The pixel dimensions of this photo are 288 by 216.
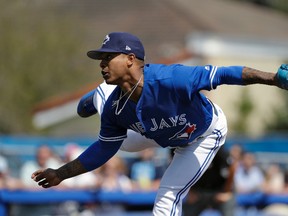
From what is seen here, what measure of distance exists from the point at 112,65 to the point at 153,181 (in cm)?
694

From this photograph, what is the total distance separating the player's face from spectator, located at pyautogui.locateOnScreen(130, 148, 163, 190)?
6567 mm

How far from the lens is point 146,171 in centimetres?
1424

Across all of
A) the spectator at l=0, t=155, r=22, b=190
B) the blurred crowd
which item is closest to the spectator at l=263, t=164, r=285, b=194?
the blurred crowd

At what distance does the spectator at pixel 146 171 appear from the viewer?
550 inches

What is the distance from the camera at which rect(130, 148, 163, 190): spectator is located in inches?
550

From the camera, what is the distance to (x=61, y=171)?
8.00 metres

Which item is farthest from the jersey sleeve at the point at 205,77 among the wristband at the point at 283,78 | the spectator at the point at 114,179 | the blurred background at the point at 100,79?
the spectator at the point at 114,179

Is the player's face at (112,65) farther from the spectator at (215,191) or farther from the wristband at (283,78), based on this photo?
the spectator at (215,191)

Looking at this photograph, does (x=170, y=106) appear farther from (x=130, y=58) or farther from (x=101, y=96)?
(x=101, y=96)

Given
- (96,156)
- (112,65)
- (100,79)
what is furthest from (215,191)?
(100,79)

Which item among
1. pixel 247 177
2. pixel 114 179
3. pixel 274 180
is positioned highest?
pixel 114 179

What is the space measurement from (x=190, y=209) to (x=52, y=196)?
1.95 m

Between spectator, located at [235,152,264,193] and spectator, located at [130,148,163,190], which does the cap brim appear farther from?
spectator, located at [235,152,264,193]

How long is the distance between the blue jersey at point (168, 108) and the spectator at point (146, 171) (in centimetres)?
590
